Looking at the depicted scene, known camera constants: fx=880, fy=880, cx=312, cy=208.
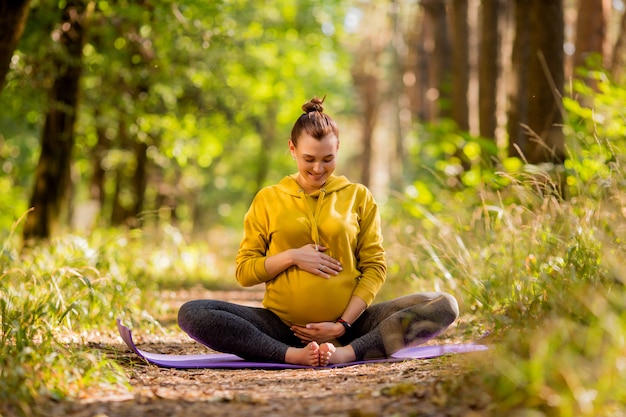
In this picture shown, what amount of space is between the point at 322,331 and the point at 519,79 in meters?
5.64

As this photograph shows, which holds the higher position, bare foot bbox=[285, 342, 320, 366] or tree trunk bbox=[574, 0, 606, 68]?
tree trunk bbox=[574, 0, 606, 68]

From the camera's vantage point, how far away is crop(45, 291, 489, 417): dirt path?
141 inches

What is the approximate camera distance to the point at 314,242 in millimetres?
5410

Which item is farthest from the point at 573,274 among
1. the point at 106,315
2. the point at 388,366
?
the point at 106,315

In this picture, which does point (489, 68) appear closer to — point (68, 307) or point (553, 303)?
point (68, 307)

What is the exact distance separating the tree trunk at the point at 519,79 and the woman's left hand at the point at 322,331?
4845 millimetres

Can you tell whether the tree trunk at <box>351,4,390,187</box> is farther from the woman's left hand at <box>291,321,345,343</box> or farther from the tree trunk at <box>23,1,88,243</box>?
the woman's left hand at <box>291,321,345,343</box>

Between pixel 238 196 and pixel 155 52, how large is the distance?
65.9 ft

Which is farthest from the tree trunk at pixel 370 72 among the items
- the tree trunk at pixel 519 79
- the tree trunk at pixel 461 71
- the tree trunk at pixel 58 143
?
the tree trunk at pixel 519 79

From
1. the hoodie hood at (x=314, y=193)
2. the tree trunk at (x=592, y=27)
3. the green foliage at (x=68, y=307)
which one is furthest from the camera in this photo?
the tree trunk at (x=592, y=27)

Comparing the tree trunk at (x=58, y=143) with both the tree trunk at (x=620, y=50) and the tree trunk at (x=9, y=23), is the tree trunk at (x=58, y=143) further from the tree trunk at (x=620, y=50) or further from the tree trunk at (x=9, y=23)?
the tree trunk at (x=620, y=50)

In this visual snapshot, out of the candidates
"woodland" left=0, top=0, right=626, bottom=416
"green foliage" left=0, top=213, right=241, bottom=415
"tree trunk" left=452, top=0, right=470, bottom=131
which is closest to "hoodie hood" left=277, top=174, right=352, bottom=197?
"woodland" left=0, top=0, right=626, bottom=416

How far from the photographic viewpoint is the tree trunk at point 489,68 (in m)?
12.2

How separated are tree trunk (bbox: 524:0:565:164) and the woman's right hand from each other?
4.12 m
